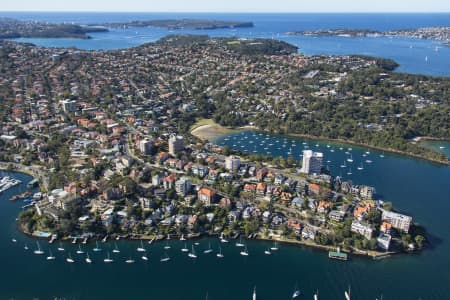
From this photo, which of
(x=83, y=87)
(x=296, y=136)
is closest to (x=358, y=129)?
(x=296, y=136)

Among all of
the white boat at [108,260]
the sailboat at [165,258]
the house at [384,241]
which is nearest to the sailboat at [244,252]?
the sailboat at [165,258]

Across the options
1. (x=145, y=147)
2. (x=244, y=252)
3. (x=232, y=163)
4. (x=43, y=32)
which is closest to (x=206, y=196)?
(x=232, y=163)

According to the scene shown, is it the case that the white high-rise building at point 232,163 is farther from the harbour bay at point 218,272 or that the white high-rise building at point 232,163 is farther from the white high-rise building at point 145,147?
the harbour bay at point 218,272

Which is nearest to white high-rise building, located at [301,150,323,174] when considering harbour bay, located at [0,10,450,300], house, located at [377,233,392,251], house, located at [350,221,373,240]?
harbour bay, located at [0,10,450,300]

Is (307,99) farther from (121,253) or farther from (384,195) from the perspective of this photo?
(121,253)

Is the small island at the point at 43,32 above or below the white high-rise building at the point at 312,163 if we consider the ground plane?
above

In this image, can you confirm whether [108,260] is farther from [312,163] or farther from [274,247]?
[312,163]

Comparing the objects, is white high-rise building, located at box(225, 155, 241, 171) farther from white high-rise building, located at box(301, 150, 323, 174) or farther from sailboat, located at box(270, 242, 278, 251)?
sailboat, located at box(270, 242, 278, 251)

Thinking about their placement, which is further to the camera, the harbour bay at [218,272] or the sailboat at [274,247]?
the sailboat at [274,247]

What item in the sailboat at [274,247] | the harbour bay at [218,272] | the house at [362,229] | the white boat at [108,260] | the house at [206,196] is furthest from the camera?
the house at [206,196]

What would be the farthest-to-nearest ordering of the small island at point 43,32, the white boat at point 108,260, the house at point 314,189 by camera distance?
1. the small island at point 43,32
2. the house at point 314,189
3. the white boat at point 108,260
